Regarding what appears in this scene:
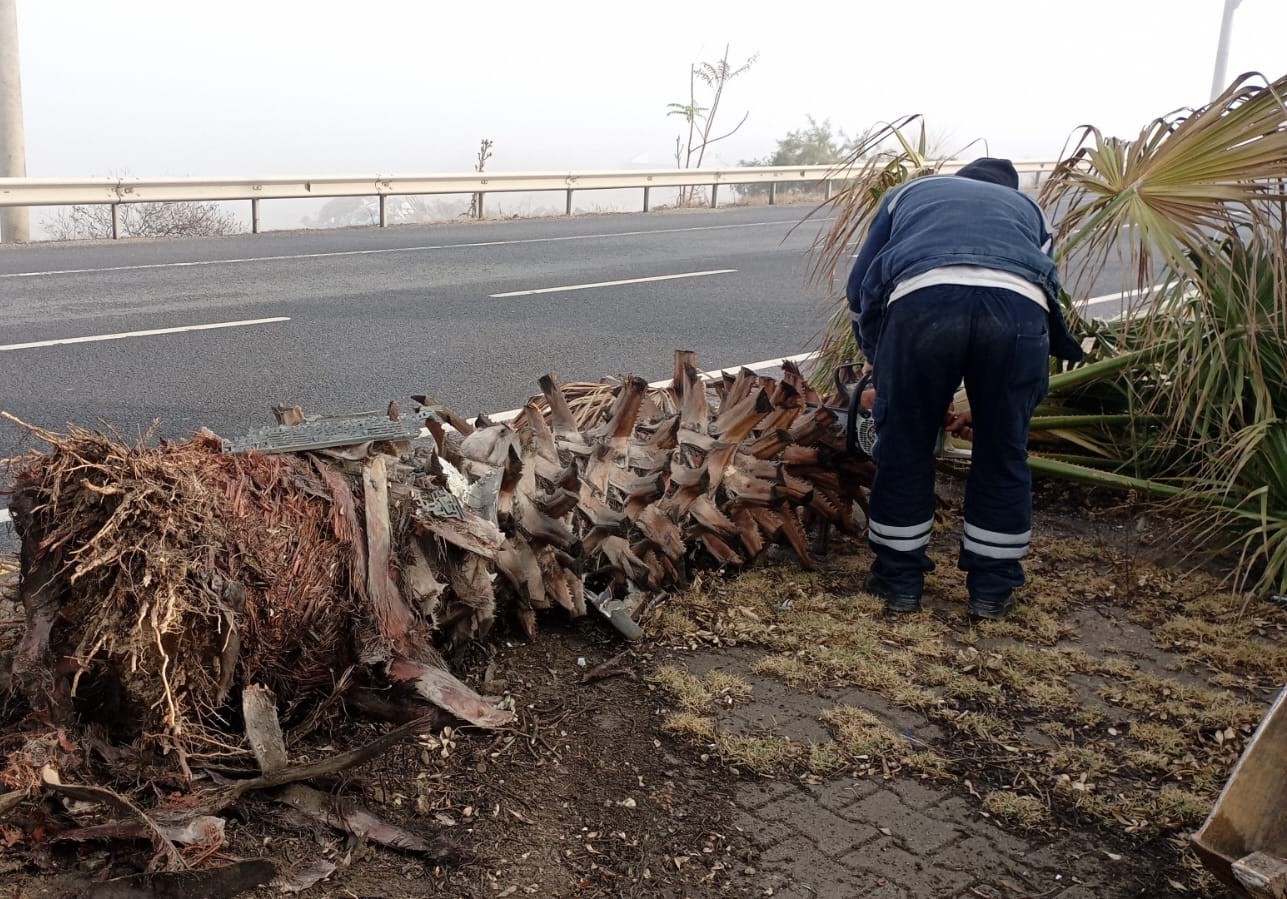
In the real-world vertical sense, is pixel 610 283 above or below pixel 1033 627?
above

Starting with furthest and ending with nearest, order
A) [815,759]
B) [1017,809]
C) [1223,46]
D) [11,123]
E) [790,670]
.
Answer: [1223,46], [11,123], [790,670], [815,759], [1017,809]

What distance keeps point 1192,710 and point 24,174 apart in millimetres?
14461

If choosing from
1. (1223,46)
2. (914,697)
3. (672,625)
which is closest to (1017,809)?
(914,697)

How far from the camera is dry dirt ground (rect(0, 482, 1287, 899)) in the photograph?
9.14 feet

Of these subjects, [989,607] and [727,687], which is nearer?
[727,687]

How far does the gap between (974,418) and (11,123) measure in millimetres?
13369

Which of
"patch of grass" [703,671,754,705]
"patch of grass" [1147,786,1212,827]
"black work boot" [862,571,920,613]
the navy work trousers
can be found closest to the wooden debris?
"patch of grass" [703,671,754,705]

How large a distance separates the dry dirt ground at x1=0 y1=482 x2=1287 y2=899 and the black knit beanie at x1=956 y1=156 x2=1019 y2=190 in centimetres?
153

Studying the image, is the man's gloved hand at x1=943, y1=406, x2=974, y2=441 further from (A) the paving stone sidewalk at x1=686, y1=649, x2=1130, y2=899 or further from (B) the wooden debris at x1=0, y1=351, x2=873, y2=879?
(A) the paving stone sidewalk at x1=686, y1=649, x2=1130, y2=899

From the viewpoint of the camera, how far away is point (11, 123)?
548 inches

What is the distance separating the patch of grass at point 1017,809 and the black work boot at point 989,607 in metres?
1.13

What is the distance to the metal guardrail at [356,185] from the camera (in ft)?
43.0

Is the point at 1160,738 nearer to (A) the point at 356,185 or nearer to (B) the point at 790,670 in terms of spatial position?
(B) the point at 790,670

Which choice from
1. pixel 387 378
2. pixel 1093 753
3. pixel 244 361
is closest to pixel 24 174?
pixel 244 361
